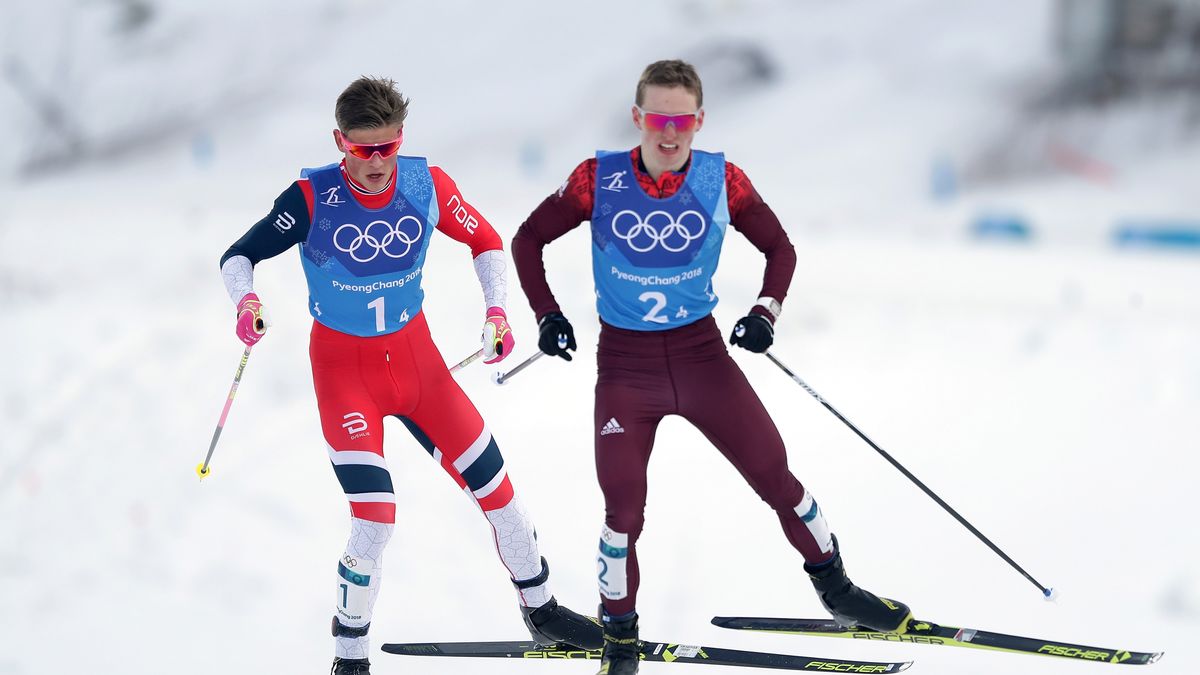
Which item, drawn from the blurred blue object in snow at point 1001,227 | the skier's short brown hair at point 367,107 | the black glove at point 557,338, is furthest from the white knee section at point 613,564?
the blurred blue object in snow at point 1001,227

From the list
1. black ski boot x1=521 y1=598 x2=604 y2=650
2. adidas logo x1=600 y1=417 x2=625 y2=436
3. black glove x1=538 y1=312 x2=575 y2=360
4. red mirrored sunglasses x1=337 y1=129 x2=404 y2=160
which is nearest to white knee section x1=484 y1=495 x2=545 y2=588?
black ski boot x1=521 y1=598 x2=604 y2=650

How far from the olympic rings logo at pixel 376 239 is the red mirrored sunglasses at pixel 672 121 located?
94 cm

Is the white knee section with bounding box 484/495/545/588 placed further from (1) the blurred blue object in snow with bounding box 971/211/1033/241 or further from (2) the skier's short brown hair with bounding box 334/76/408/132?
(1) the blurred blue object in snow with bounding box 971/211/1033/241

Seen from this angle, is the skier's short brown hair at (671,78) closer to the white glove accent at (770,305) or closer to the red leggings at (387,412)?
the white glove accent at (770,305)

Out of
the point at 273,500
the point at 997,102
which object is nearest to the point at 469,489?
the point at 273,500

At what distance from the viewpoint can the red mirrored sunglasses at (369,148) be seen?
14.5ft

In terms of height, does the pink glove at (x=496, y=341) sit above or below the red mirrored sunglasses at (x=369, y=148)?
below

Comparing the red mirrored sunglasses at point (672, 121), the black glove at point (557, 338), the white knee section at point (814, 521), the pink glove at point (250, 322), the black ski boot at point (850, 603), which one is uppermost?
the red mirrored sunglasses at point (672, 121)

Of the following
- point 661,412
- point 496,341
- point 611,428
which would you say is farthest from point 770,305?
point 496,341

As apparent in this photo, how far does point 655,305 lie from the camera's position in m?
4.60

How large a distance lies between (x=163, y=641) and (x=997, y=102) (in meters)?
12.4

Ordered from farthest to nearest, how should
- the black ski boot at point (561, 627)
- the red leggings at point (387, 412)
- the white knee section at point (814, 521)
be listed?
the black ski boot at point (561, 627)
the white knee section at point (814, 521)
the red leggings at point (387, 412)

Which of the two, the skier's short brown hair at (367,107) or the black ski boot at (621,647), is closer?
the skier's short brown hair at (367,107)

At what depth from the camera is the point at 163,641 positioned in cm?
576
